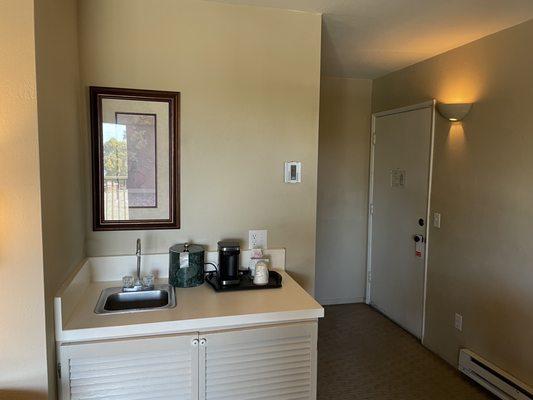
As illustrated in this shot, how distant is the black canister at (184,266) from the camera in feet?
6.59

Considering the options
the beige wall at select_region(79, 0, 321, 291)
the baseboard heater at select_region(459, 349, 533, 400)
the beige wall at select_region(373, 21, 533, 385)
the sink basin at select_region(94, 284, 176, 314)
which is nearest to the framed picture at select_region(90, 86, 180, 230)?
the beige wall at select_region(79, 0, 321, 291)

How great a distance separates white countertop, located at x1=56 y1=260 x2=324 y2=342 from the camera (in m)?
1.55

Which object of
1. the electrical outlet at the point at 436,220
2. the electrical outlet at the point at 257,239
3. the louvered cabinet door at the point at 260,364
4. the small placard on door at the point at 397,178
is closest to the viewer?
the louvered cabinet door at the point at 260,364

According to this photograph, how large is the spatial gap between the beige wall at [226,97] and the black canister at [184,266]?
0.18 m

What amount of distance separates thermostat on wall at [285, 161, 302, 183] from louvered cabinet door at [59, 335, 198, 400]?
43.5 inches

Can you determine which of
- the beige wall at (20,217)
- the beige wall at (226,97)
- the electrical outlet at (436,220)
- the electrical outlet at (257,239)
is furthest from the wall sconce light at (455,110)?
the beige wall at (20,217)

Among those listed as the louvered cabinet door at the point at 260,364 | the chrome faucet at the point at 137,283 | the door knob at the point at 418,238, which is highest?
the door knob at the point at 418,238

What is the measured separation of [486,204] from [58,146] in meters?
2.62

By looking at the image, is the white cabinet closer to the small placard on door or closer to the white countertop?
the white countertop

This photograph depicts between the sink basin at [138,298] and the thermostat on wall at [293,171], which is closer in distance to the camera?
the sink basin at [138,298]

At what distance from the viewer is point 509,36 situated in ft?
8.02

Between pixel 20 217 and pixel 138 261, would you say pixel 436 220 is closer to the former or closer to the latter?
pixel 138 261

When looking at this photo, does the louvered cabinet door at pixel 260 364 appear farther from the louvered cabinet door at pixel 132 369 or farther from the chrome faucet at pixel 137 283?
the chrome faucet at pixel 137 283

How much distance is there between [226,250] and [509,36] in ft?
7.42
